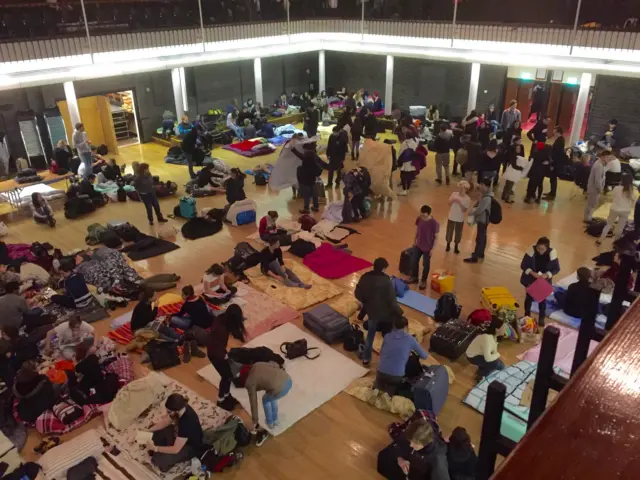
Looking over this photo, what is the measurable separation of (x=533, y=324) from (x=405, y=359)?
9.05ft

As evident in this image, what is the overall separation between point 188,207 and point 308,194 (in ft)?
9.34

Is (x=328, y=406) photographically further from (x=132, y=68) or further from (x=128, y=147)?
(x=128, y=147)

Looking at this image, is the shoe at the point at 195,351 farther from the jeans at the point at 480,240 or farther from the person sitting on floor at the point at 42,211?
the person sitting on floor at the point at 42,211

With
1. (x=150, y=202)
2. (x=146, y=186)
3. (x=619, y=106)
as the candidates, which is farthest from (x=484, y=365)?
(x=619, y=106)

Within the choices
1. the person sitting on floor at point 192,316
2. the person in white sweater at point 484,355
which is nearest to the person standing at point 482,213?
the person in white sweater at point 484,355

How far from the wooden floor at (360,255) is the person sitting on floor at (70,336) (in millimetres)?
1050

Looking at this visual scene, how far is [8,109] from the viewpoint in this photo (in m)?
16.5

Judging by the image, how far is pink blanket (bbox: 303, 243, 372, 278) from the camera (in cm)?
1047

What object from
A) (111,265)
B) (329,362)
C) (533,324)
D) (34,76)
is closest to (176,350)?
(329,362)

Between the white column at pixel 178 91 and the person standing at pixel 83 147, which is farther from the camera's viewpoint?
the white column at pixel 178 91

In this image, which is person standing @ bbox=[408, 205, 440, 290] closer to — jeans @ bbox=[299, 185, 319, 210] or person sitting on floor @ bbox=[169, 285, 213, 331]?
person sitting on floor @ bbox=[169, 285, 213, 331]

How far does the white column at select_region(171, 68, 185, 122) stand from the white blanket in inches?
521

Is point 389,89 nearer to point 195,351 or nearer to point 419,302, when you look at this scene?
point 419,302

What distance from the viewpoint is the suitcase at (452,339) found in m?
7.93
